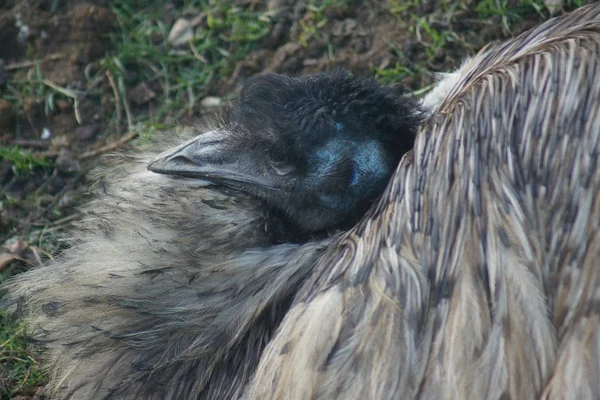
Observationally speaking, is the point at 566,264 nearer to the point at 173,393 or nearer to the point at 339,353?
the point at 339,353

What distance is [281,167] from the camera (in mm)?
2588

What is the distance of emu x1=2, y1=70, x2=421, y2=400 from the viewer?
2572mm

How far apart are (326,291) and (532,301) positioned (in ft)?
1.63

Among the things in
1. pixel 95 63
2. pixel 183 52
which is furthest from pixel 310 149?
pixel 95 63

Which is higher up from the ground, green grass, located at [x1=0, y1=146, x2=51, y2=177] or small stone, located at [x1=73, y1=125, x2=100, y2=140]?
small stone, located at [x1=73, y1=125, x2=100, y2=140]

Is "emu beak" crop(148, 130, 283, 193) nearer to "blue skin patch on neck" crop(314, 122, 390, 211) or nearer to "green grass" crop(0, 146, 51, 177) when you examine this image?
"blue skin patch on neck" crop(314, 122, 390, 211)

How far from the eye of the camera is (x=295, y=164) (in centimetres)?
258

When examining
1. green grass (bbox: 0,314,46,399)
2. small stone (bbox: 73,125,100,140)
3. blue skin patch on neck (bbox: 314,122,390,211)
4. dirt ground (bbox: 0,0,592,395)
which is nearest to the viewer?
blue skin patch on neck (bbox: 314,122,390,211)

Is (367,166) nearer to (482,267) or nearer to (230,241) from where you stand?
(230,241)

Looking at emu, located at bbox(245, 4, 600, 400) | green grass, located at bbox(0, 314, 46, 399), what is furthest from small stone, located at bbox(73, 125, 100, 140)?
emu, located at bbox(245, 4, 600, 400)

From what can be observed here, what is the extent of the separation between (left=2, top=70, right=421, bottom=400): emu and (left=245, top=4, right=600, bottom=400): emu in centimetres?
27

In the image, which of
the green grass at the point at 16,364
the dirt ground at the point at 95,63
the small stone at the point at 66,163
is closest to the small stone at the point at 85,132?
the dirt ground at the point at 95,63

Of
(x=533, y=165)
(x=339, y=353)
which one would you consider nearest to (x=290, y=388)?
(x=339, y=353)

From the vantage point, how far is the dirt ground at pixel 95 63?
414cm
